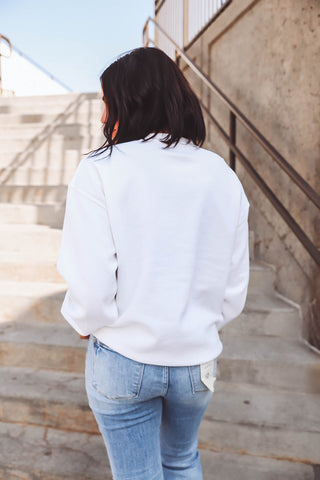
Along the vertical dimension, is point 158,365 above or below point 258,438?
above

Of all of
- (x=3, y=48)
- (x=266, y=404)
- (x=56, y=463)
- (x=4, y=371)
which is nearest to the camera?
(x=56, y=463)

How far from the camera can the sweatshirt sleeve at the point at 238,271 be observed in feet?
2.85

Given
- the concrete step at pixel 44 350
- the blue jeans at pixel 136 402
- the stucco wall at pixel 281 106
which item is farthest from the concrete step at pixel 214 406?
the blue jeans at pixel 136 402

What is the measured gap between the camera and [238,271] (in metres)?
0.90

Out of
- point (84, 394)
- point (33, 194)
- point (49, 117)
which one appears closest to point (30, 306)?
point (84, 394)

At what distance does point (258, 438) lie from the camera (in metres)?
1.70

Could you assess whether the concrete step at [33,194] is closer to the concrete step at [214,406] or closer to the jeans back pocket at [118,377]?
the concrete step at [214,406]

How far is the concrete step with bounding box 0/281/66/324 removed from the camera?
240 cm

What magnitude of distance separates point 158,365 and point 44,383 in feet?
4.84

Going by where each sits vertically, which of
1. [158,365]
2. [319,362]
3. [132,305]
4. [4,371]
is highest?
[132,305]

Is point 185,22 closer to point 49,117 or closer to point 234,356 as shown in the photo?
point 49,117

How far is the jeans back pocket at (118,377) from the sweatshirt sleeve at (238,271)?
0.23 meters

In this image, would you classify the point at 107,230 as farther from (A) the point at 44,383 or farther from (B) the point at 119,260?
(A) the point at 44,383

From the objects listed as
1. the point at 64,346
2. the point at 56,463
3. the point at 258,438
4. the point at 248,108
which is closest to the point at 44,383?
the point at 64,346
